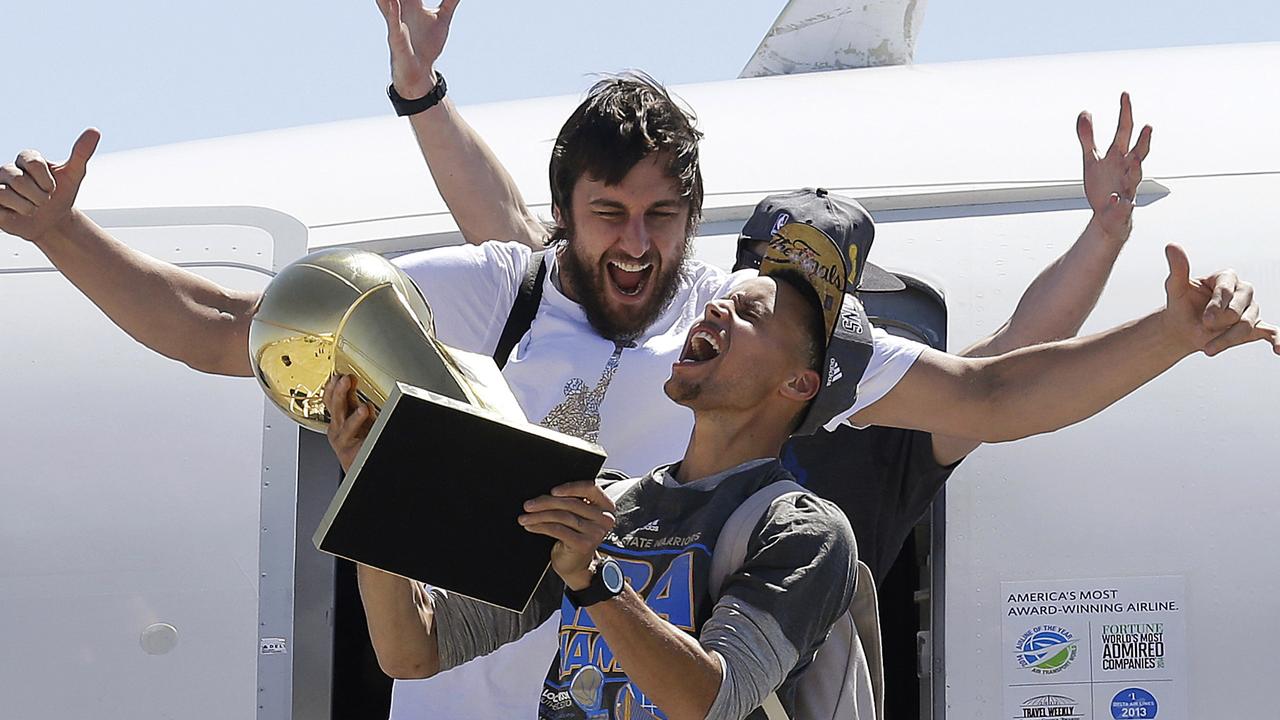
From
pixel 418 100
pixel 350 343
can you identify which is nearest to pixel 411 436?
pixel 350 343

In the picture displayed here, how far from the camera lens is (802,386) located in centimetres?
282

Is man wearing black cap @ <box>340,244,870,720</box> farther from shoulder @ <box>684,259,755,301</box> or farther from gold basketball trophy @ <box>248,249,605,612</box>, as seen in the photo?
shoulder @ <box>684,259,755,301</box>

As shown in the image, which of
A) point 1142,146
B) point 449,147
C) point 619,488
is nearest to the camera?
point 619,488

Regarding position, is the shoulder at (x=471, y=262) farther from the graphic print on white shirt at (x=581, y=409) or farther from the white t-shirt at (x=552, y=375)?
the graphic print on white shirt at (x=581, y=409)

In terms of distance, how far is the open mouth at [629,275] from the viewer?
325 cm

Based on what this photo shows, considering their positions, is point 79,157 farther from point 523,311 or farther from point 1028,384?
point 1028,384

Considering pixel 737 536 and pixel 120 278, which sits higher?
pixel 120 278

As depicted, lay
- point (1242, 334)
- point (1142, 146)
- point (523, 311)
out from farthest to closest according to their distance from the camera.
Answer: point (1142, 146) < point (523, 311) < point (1242, 334)

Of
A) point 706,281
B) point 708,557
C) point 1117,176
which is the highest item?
point 1117,176

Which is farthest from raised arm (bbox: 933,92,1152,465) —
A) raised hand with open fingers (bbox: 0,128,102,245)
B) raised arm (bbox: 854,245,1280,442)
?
raised hand with open fingers (bbox: 0,128,102,245)

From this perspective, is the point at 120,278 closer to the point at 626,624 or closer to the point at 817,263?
the point at 817,263

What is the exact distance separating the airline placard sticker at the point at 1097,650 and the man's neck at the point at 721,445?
177 cm

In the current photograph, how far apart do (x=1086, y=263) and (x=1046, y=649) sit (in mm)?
1015

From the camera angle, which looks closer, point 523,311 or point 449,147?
point 523,311
